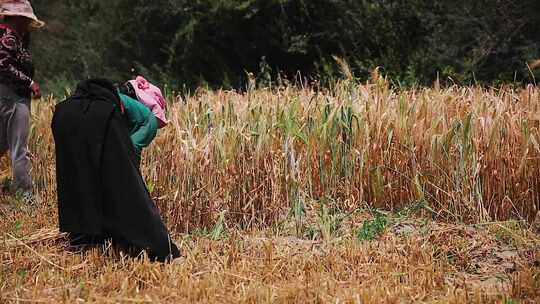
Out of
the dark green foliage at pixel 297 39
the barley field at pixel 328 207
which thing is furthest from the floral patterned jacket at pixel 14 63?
the dark green foliage at pixel 297 39

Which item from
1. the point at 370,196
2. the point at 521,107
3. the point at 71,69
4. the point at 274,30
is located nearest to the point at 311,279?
the point at 370,196

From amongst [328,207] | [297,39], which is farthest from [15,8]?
Answer: [297,39]

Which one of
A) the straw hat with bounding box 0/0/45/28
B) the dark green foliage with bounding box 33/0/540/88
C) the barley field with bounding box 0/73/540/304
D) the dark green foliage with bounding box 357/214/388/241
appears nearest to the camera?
the barley field with bounding box 0/73/540/304

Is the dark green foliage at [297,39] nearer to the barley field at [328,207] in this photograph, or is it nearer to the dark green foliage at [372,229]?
the barley field at [328,207]

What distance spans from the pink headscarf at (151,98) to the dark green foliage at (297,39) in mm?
4281

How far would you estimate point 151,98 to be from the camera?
4598 mm

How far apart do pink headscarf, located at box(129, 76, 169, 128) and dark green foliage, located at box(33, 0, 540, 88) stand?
4281 millimetres

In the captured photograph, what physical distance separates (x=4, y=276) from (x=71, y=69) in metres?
12.0

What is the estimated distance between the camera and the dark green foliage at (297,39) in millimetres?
10156

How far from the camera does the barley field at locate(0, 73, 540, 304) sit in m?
3.86

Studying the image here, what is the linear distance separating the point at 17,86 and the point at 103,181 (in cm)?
211

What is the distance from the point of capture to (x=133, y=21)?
13555 millimetres

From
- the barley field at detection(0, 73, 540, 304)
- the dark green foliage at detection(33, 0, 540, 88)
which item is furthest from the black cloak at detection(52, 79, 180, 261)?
the dark green foliage at detection(33, 0, 540, 88)

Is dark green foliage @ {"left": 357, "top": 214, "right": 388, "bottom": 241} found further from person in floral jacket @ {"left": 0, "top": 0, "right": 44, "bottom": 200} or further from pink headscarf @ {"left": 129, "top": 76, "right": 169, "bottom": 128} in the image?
person in floral jacket @ {"left": 0, "top": 0, "right": 44, "bottom": 200}
